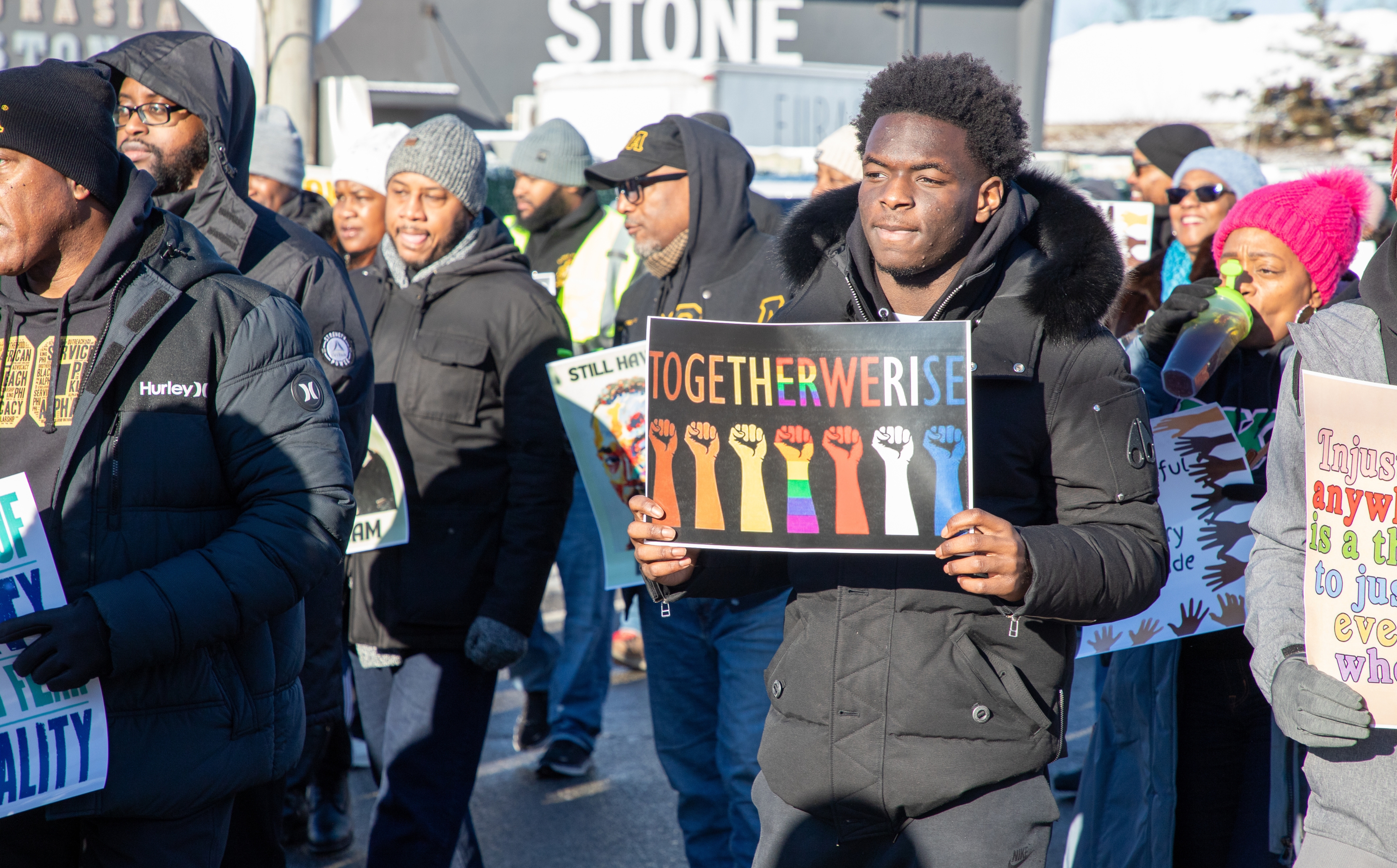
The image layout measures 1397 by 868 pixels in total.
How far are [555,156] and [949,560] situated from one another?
520cm

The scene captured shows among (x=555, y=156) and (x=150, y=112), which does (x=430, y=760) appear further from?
(x=555, y=156)

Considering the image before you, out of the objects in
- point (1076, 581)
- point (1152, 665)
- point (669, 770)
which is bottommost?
point (669, 770)

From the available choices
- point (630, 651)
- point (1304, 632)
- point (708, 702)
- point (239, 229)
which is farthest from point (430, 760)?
point (630, 651)

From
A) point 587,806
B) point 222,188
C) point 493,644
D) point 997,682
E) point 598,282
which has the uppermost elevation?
point 222,188

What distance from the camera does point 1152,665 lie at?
11.3 feet

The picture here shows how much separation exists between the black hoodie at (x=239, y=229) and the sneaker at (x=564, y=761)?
89.5 inches

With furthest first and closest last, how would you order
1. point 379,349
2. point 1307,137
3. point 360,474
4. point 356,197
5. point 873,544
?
point 1307,137 → point 356,197 → point 379,349 → point 360,474 → point 873,544

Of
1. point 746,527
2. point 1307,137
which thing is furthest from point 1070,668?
point 1307,137

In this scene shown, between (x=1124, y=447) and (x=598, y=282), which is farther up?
(x=1124, y=447)

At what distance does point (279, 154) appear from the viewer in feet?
18.2

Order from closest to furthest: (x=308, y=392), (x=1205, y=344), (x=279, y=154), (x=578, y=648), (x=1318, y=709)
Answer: (x=1318, y=709), (x=308, y=392), (x=1205, y=344), (x=279, y=154), (x=578, y=648)

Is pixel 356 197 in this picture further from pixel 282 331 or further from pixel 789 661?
pixel 789 661

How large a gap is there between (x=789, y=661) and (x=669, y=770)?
1668 millimetres

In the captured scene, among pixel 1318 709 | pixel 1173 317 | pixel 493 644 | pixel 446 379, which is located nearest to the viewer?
pixel 1318 709
